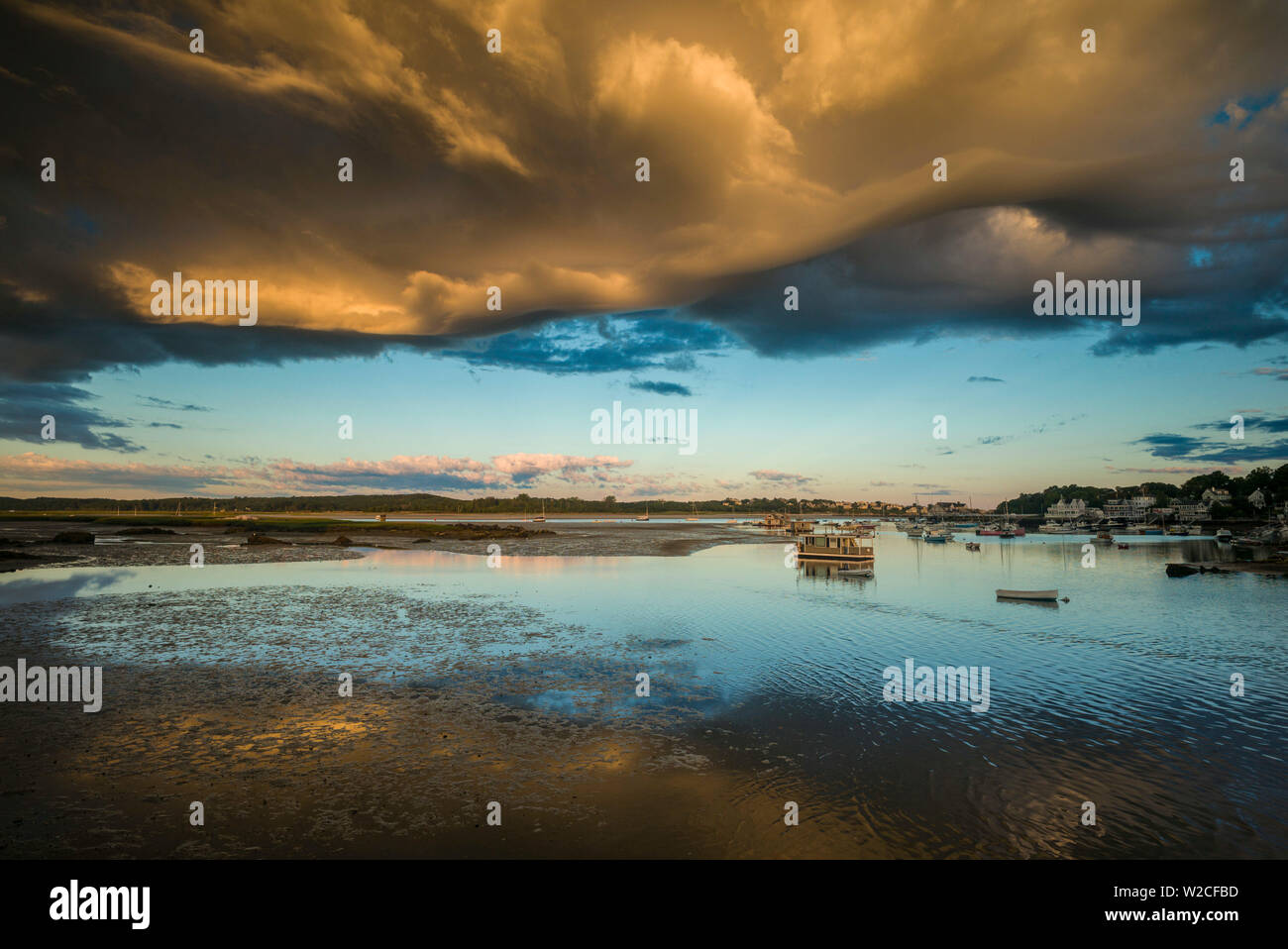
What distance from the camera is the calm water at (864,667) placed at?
39.2ft

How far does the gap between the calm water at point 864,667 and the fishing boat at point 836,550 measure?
51.4 feet

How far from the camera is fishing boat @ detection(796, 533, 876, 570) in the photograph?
66.4 m

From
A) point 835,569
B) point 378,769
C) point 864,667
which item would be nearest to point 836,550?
point 835,569

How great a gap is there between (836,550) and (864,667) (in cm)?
4832

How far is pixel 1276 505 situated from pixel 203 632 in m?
224

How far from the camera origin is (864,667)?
23406mm

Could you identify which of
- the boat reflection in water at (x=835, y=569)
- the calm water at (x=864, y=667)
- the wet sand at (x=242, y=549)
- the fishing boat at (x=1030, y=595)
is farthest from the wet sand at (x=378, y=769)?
the wet sand at (x=242, y=549)

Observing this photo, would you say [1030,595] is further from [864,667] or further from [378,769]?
[378,769]

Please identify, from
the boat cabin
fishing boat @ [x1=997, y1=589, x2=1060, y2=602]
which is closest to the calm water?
fishing boat @ [x1=997, y1=589, x2=1060, y2=602]

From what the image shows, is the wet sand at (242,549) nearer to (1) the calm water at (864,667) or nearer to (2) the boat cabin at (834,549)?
(1) the calm water at (864,667)

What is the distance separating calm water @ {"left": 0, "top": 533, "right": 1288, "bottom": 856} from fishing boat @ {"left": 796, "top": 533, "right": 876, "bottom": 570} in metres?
15.7

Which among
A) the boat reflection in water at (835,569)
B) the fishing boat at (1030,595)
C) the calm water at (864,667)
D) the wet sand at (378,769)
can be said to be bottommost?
the boat reflection in water at (835,569)

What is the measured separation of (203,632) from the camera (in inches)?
1051

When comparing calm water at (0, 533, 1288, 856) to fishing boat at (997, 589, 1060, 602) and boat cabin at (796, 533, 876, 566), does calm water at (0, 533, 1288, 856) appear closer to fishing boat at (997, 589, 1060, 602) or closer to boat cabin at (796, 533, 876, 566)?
fishing boat at (997, 589, 1060, 602)
